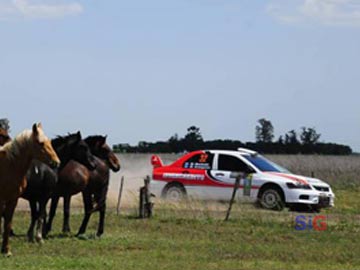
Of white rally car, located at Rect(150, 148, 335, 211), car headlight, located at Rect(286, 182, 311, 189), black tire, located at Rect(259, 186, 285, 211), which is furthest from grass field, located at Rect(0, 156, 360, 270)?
car headlight, located at Rect(286, 182, 311, 189)

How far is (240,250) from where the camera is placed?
18.7 metres

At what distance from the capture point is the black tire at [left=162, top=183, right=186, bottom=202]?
31172mm

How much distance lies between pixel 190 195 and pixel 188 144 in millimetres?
29341

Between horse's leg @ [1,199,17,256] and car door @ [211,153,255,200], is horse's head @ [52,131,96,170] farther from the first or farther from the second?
car door @ [211,153,255,200]

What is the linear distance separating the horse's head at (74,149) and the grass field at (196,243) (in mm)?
1590

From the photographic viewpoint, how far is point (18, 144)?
55.5 ft

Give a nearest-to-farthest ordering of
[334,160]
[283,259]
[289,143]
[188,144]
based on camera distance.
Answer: [283,259] < [334,160] < [188,144] < [289,143]

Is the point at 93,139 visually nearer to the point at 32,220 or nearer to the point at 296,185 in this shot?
the point at 32,220

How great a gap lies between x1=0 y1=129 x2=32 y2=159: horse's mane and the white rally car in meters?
13.9

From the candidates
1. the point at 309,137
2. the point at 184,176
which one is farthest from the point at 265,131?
the point at 184,176

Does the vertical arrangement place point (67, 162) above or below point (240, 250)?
above

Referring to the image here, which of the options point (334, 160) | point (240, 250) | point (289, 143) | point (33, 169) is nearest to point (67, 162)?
point (33, 169)

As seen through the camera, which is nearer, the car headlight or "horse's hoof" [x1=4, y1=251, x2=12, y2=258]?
"horse's hoof" [x1=4, y1=251, x2=12, y2=258]

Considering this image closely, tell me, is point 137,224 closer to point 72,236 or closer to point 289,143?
point 72,236
